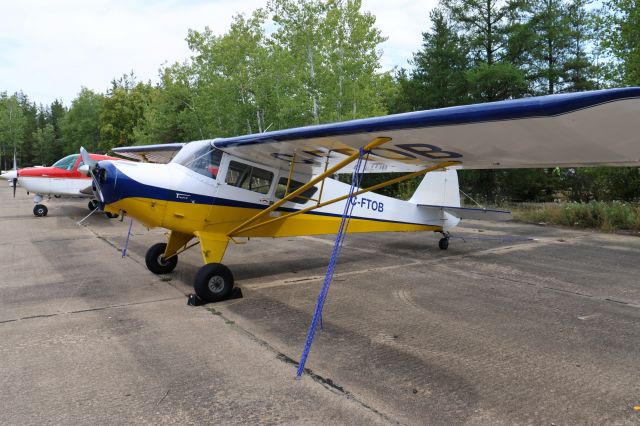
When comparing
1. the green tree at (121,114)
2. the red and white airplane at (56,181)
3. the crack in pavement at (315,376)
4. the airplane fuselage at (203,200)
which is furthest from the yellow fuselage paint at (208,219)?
the green tree at (121,114)

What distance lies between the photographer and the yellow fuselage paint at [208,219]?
5.75 metres

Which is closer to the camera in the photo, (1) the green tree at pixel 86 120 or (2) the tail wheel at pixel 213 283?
(2) the tail wheel at pixel 213 283

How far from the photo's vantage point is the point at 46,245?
10.2 metres

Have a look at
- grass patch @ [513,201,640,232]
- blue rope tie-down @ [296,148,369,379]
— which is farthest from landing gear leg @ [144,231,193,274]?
grass patch @ [513,201,640,232]

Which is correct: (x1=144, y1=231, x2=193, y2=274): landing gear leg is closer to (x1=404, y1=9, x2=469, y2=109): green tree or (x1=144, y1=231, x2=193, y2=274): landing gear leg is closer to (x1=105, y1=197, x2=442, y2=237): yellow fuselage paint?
(x1=105, y1=197, x2=442, y2=237): yellow fuselage paint

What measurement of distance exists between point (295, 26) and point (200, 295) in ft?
58.2

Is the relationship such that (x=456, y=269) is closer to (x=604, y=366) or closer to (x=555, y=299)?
(x=555, y=299)

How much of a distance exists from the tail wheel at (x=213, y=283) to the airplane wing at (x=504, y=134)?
71.1 inches

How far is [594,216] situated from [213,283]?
12634 millimetres

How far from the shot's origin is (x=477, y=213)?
873cm

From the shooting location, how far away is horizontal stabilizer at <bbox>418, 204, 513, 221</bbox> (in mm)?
8281

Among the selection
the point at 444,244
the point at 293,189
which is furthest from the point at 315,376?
the point at 444,244

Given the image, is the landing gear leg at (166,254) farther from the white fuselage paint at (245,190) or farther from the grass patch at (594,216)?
the grass patch at (594,216)

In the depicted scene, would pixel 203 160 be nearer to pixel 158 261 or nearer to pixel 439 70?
pixel 158 261
